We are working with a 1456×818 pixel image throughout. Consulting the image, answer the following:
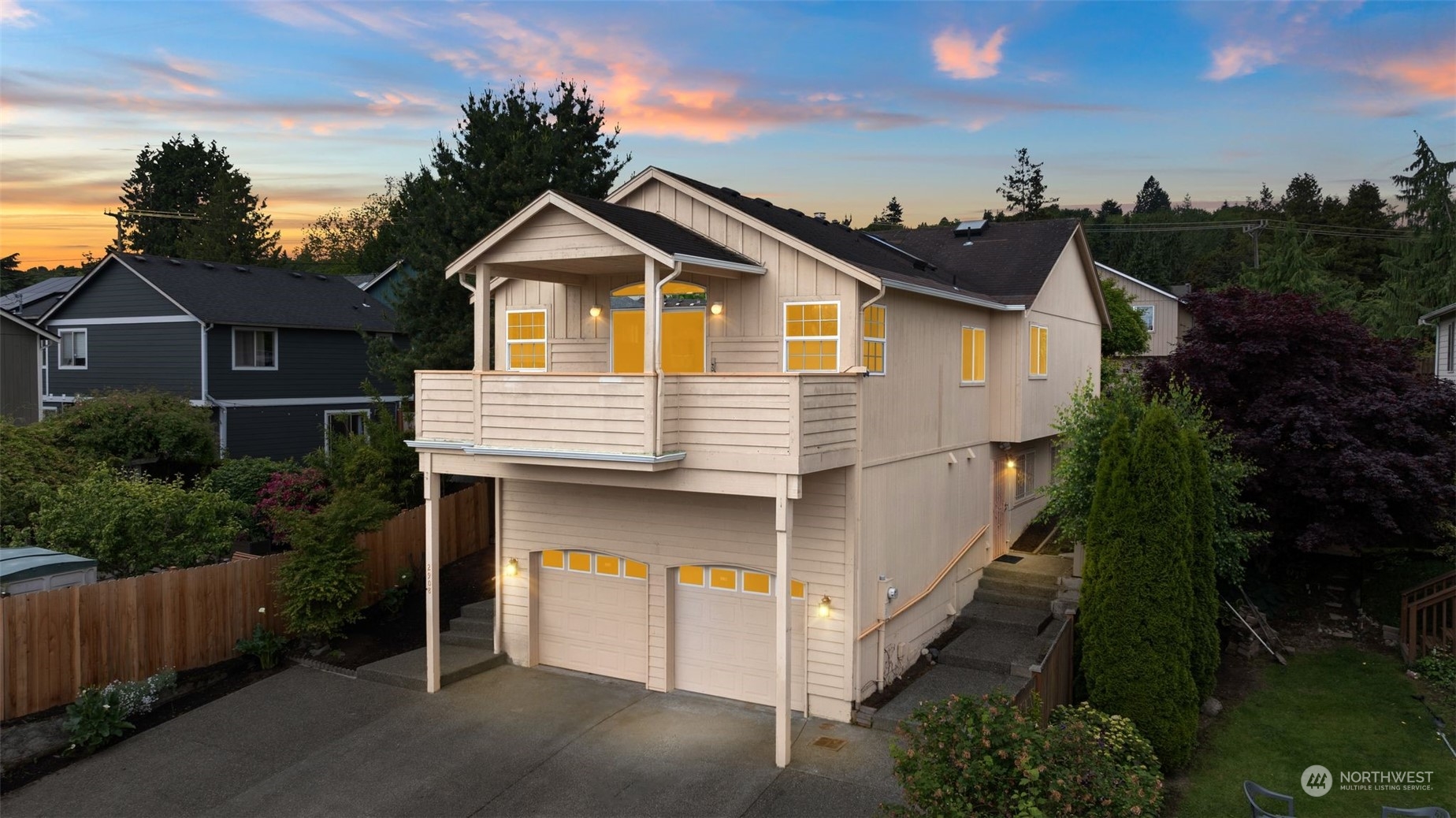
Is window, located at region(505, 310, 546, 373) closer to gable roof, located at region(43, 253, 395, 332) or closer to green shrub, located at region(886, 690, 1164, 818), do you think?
green shrub, located at region(886, 690, 1164, 818)

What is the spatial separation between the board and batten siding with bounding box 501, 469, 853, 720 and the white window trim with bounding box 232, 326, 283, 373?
592 inches

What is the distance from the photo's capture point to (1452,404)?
14.6 m

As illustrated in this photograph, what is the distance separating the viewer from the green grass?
412 inches

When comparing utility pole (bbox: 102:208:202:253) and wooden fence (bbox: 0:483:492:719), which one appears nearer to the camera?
wooden fence (bbox: 0:483:492:719)

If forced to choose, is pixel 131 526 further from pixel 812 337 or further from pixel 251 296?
pixel 251 296

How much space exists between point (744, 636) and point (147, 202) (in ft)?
231

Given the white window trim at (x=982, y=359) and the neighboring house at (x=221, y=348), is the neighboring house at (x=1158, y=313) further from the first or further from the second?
the neighboring house at (x=221, y=348)

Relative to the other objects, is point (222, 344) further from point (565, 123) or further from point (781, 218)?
point (781, 218)

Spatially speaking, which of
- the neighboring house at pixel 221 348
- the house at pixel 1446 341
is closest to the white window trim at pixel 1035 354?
the house at pixel 1446 341

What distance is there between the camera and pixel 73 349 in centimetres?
2731

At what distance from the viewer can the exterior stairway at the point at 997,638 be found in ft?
40.8

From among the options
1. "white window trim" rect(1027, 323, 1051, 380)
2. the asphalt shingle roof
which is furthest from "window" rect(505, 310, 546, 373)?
the asphalt shingle roof

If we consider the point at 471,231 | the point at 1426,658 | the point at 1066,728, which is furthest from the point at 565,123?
the point at 1426,658

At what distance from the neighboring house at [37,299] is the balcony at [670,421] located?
2708 centimetres
